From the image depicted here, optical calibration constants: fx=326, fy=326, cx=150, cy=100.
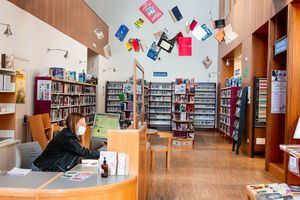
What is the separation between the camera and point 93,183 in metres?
2.74

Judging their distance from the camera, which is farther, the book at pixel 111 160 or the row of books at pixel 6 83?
the row of books at pixel 6 83

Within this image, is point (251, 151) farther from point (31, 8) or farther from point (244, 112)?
point (31, 8)

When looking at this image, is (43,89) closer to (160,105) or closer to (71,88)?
(71,88)

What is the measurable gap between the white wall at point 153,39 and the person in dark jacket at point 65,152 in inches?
467

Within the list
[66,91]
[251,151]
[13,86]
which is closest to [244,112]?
[251,151]

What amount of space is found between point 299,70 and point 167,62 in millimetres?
10204

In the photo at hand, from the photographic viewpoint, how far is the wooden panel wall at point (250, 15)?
6982mm

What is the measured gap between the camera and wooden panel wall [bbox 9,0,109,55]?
7866 millimetres

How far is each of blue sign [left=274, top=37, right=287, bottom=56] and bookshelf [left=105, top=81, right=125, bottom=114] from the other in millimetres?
9537

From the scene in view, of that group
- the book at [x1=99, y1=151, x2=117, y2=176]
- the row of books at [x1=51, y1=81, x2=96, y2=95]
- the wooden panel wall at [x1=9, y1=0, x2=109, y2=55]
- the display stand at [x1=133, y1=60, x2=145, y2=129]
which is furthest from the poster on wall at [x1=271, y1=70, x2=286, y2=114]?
the wooden panel wall at [x1=9, y1=0, x2=109, y2=55]

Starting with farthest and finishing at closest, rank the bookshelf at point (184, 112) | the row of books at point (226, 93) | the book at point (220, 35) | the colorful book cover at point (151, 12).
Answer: the row of books at point (226, 93), the bookshelf at point (184, 112), the colorful book cover at point (151, 12), the book at point (220, 35)

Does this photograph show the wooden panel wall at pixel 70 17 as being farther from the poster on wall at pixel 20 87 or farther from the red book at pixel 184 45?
the red book at pixel 184 45

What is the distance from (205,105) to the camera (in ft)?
51.2

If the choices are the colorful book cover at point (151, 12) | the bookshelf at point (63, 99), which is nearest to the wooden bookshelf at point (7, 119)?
the bookshelf at point (63, 99)
